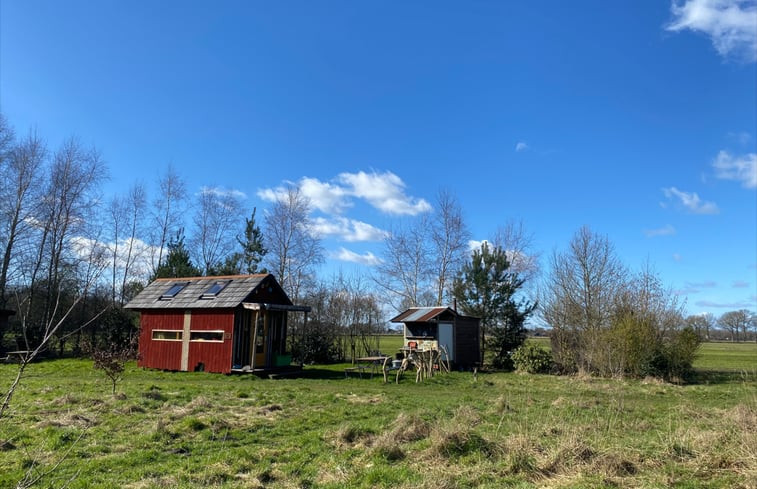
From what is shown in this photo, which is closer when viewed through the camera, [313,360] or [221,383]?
[221,383]

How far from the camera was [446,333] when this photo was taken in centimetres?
2233

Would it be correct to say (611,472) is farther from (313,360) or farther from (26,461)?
(313,360)

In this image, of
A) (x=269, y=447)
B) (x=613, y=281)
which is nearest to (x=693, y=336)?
(x=613, y=281)

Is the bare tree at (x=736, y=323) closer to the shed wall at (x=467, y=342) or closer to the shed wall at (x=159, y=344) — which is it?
the shed wall at (x=467, y=342)

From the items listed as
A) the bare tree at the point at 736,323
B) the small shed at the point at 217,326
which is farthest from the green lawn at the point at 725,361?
the bare tree at the point at 736,323

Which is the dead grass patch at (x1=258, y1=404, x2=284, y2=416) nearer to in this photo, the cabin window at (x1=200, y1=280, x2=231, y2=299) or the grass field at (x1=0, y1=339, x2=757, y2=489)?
the grass field at (x1=0, y1=339, x2=757, y2=489)

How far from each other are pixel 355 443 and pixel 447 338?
15928mm

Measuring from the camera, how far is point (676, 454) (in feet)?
19.6

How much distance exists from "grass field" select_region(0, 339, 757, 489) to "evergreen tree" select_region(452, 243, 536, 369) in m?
11.9

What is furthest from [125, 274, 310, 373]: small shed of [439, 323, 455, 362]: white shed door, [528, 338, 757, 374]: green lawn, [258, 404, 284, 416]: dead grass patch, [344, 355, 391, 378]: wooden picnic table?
[528, 338, 757, 374]: green lawn

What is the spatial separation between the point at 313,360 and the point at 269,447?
700 inches

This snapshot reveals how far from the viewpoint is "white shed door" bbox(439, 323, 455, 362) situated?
22.2 m

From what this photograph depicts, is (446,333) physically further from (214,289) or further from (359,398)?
(359,398)

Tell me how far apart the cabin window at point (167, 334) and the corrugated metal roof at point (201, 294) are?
3.09ft
